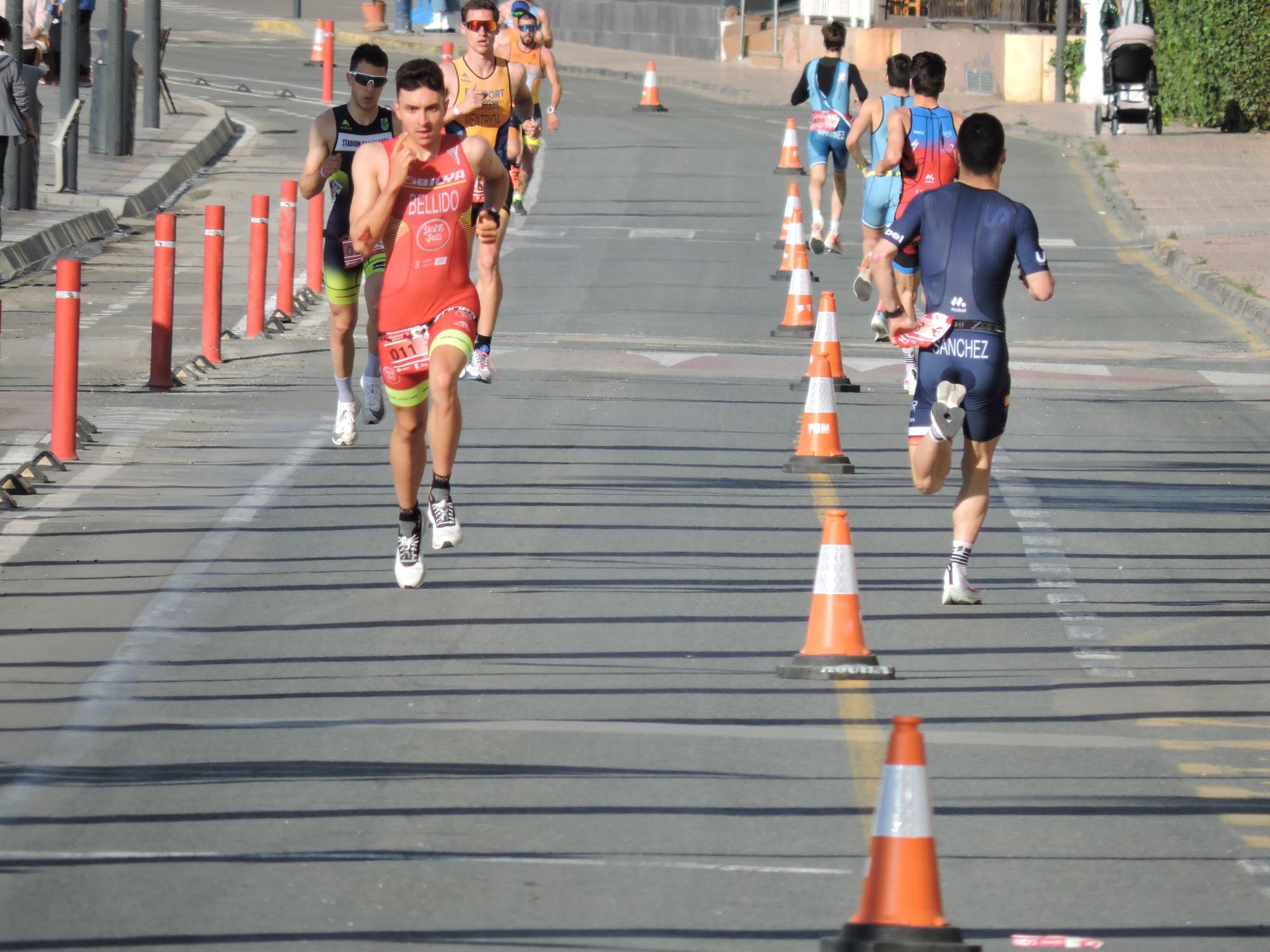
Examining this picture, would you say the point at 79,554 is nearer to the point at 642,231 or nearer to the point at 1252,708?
the point at 1252,708

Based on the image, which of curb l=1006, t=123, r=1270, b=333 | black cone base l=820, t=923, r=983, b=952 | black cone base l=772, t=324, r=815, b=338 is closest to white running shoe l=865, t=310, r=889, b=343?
black cone base l=772, t=324, r=815, b=338

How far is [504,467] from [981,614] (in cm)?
380

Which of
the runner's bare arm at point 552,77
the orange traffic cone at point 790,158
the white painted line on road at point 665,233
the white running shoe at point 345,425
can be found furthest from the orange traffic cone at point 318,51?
the white running shoe at point 345,425

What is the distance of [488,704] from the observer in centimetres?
773

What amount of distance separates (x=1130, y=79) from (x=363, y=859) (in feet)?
97.1

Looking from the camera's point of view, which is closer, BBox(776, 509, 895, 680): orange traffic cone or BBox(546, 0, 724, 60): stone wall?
BBox(776, 509, 895, 680): orange traffic cone

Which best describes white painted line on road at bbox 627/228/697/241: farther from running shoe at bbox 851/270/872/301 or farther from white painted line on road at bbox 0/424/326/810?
white painted line on road at bbox 0/424/326/810

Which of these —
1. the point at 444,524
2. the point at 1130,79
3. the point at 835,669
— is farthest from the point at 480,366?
the point at 1130,79

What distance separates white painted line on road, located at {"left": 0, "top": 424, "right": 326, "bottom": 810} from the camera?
6.97 m

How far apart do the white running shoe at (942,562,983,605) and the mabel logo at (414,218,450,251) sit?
2470mm

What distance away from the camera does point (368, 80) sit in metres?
10.9

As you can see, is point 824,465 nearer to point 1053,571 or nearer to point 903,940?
point 1053,571

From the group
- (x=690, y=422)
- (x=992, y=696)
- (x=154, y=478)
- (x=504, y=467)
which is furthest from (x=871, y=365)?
(x=992, y=696)

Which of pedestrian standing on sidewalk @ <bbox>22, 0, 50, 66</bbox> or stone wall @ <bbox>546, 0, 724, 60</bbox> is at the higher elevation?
stone wall @ <bbox>546, 0, 724, 60</bbox>
